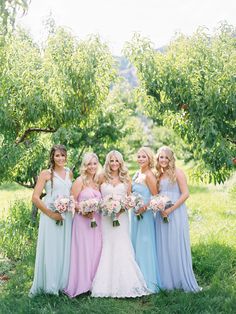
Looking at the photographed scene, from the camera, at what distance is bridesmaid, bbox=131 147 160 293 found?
7156 mm

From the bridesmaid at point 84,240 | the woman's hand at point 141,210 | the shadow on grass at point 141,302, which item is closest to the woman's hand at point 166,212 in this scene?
the woman's hand at point 141,210

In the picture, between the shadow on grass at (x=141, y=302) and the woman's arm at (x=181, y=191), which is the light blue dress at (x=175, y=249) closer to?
the woman's arm at (x=181, y=191)

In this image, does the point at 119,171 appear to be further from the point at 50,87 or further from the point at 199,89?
the point at 50,87

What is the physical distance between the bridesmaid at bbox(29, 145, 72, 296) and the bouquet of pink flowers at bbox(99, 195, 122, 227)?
1.88 ft

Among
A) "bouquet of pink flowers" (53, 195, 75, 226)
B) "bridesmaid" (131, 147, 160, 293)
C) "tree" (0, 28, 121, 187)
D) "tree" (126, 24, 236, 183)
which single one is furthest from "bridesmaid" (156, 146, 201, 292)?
"tree" (0, 28, 121, 187)

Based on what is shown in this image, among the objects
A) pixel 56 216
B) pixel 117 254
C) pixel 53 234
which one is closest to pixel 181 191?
pixel 117 254

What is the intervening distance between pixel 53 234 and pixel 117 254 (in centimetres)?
99

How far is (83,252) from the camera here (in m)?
6.94

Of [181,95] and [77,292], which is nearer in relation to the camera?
[77,292]

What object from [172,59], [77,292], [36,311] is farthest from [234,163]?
[36,311]

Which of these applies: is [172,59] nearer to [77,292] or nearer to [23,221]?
[77,292]

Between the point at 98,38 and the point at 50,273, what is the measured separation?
4.18 meters

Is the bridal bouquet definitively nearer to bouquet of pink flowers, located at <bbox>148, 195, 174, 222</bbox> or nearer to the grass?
bouquet of pink flowers, located at <bbox>148, 195, 174, 222</bbox>

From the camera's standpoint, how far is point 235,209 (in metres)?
13.8
